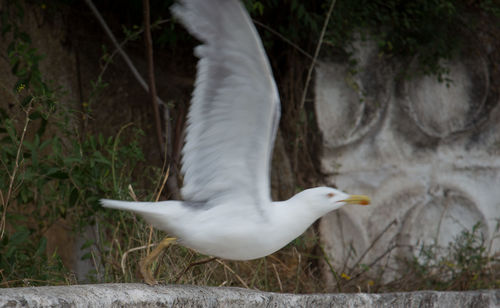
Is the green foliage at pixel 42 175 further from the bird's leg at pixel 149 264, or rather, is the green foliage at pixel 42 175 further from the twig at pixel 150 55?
the bird's leg at pixel 149 264

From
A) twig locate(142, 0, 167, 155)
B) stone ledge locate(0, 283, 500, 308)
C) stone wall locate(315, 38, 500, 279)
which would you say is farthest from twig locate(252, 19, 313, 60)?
stone ledge locate(0, 283, 500, 308)

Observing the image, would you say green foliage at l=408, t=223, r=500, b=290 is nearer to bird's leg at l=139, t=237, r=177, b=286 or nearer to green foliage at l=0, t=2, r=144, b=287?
green foliage at l=0, t=2, r=144, b=287

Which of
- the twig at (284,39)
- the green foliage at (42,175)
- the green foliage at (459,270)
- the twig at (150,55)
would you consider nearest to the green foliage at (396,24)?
the twig at (284,39)

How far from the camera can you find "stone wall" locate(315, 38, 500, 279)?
4145mm

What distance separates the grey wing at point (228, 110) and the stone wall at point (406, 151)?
2114 mm

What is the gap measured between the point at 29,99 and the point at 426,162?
273 centimetres

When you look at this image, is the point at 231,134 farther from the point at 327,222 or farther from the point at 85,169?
the point at 327,222

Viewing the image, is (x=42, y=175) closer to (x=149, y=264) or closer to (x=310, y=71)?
(x=149, y=264)

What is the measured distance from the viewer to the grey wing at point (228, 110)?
188cm

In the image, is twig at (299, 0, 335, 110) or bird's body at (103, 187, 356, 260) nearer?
bird's body at (103, 187, 356, 260)

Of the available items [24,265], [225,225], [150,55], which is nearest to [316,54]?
[150,55]

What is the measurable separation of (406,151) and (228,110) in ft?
8.46

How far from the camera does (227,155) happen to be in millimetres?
1986

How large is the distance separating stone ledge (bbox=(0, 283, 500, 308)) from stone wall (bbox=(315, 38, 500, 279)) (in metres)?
1.26
